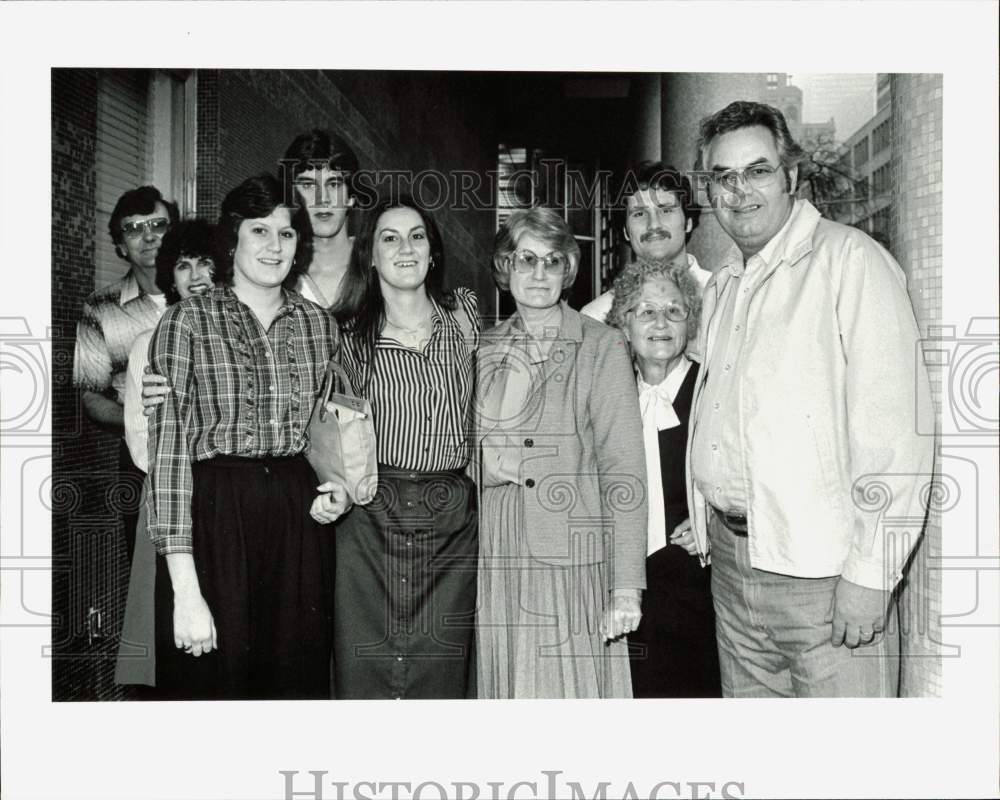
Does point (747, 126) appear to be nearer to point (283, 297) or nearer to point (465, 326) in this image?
point (465, 326)

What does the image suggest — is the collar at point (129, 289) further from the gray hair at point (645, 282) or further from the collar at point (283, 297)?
the gray hair at point (645, 282)

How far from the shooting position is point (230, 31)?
352cm

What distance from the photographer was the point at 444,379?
3498 mm

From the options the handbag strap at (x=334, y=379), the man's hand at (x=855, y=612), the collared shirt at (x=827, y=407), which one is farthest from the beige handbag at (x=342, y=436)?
the man's hand at (x=855, y=612)

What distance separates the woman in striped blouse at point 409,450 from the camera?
3486 millimetres

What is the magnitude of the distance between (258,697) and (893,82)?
2.87 meters

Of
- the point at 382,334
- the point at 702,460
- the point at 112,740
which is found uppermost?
the point at 382,334

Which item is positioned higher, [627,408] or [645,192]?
[645,192]

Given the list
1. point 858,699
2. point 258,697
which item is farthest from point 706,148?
point 258,697

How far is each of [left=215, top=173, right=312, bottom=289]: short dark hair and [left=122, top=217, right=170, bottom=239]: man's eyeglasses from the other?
18cm

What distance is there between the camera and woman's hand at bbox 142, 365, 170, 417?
3473mm

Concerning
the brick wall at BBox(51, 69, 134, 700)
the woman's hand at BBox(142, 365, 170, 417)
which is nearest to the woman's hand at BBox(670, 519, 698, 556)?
the woman's hand at BBox(142, 365, 170, 417)

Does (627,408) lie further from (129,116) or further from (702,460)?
(129,116)

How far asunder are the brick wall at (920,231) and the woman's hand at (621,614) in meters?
0.88
